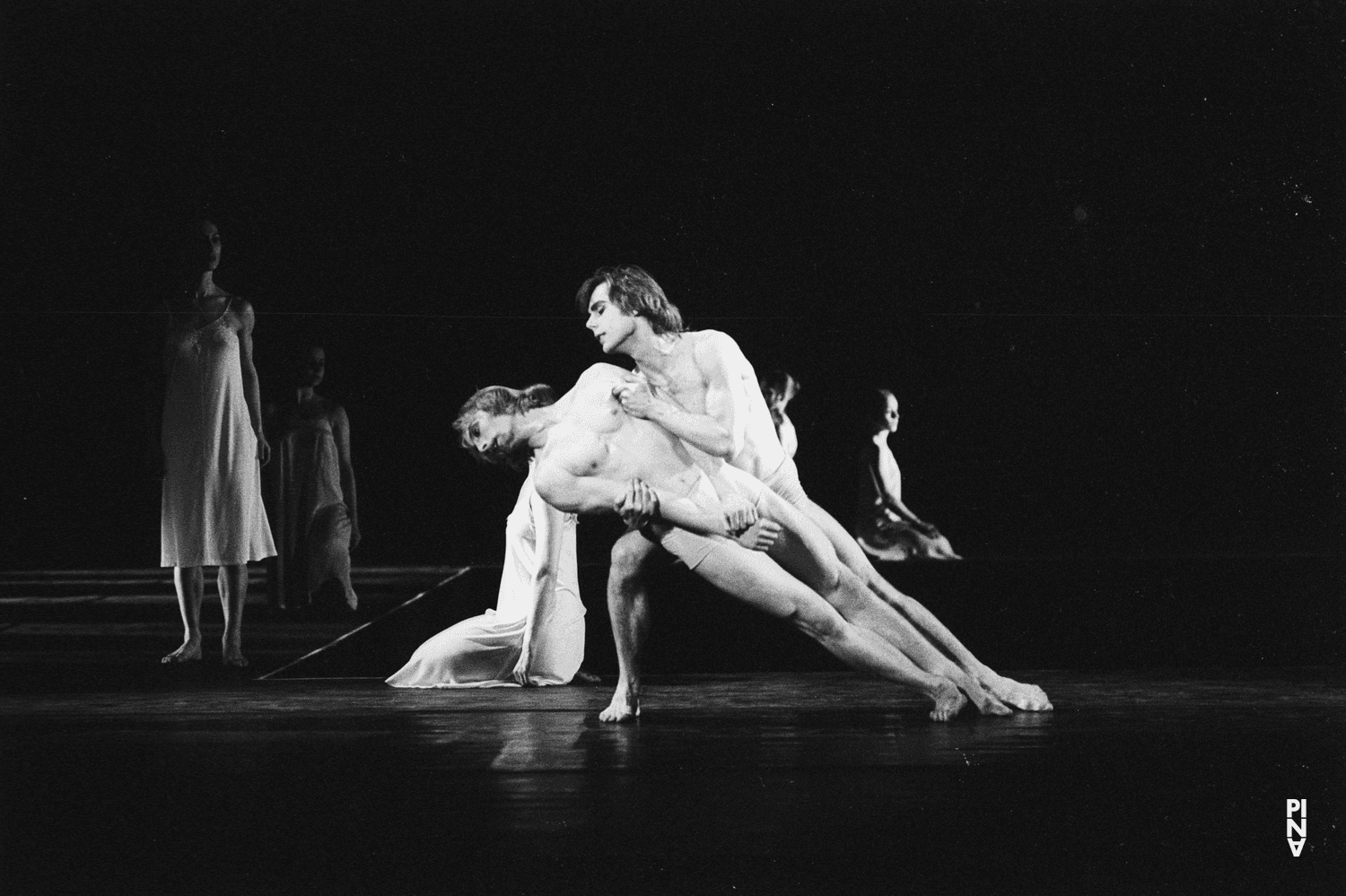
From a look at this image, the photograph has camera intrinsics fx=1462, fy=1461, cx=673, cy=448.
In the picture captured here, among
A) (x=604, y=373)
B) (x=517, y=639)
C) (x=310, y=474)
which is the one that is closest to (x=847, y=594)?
(x=604, y=373)

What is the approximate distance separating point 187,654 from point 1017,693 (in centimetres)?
299

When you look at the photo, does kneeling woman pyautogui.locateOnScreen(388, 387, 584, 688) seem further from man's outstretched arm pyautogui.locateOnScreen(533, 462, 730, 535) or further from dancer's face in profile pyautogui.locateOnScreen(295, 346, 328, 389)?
dancer's face in profile pyautogui.locateOnScreen(295, 346, 328, 389)

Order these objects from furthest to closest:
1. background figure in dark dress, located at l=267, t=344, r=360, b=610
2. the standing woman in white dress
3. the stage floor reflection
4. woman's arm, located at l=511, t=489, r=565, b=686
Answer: background figure in dark dress, located at l=267, t=344, r=360, b=610, the standing woman in white dress, woman's arm, located at l=511, t=489, r=565, b=686, the stage floor reflection

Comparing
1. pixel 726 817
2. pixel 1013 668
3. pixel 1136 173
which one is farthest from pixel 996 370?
pixel 726 817

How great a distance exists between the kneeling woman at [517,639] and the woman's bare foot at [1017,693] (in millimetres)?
1375

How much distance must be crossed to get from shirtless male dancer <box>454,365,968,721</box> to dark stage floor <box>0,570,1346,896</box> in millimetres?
245

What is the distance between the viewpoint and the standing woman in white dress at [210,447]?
5160 millimetres

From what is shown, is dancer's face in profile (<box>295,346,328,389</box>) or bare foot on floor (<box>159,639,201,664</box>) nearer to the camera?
bare foot on floor (<box>159,639,201,664</box>)

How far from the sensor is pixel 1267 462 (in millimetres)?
10047

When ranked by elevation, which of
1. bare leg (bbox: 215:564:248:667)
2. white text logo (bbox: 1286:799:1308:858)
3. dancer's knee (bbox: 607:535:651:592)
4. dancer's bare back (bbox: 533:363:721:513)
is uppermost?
dancer's bare back (bbox: 533:363:721:513)

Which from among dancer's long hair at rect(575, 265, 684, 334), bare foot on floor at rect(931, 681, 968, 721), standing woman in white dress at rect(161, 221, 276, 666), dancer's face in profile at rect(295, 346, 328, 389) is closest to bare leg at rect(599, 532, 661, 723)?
dancer's long hair at rect(575, 265, 684, 334)

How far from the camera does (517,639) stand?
16.2ft

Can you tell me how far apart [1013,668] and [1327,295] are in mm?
3351

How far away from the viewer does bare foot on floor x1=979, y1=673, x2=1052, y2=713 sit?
167 inches
